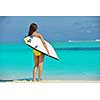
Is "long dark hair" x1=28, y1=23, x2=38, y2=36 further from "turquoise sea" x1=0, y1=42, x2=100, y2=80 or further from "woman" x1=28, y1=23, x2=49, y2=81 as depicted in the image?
"turquoise sea" x1=0, y1=42, x2=100, y2=80

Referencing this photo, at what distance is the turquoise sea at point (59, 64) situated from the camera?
6.04m

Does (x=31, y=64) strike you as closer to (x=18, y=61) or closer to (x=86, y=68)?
(x=18, y=61)

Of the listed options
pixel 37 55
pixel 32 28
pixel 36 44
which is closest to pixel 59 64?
pixel 37 55

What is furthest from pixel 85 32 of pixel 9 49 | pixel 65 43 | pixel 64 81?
pixel 9 49

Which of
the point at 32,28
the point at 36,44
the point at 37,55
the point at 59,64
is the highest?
the point at 32,28

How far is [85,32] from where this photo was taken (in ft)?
19.9

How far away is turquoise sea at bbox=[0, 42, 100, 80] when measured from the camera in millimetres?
6043

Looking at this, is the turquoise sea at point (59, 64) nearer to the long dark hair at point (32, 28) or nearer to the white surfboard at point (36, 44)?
the white surfboard at point (36, 44)

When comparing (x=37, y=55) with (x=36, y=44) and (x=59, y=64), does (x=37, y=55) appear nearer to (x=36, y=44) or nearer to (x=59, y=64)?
(x=36, y=44)

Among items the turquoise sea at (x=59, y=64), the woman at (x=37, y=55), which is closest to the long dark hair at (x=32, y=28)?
the woman at (x=37, y=55)

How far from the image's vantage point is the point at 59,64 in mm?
6070
